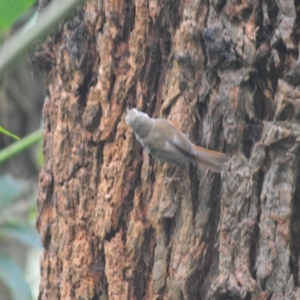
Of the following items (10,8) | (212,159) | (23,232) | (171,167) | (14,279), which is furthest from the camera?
(23,232)

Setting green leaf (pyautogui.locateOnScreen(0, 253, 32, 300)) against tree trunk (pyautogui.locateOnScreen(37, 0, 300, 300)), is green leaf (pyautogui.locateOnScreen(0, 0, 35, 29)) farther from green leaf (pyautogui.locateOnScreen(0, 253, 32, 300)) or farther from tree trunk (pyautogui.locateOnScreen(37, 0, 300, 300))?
green leaf (pyautogui.locateOnScreen(0, 253, 32, 300))

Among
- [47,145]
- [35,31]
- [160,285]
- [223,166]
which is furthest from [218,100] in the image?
[35,31]

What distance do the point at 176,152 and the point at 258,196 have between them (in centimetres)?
25

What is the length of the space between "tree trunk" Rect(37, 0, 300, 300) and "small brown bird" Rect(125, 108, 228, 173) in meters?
0.03

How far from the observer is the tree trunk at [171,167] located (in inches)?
54.0

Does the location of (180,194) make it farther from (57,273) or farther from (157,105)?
(57,273)

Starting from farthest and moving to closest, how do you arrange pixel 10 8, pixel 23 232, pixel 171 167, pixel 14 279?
pixel 23 232 → pixel 14 279 → pixel 171 167 → pixel 10 8

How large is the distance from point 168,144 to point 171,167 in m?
0.07

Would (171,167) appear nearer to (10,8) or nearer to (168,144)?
(168,144)

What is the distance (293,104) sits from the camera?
134 cm

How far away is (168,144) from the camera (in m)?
1.53

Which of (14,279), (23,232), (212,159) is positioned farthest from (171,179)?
(23,232)

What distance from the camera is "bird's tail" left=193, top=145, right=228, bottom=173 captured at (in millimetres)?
1407

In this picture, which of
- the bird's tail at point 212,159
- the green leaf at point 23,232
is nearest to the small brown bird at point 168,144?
the bird's tail at point 212,159
